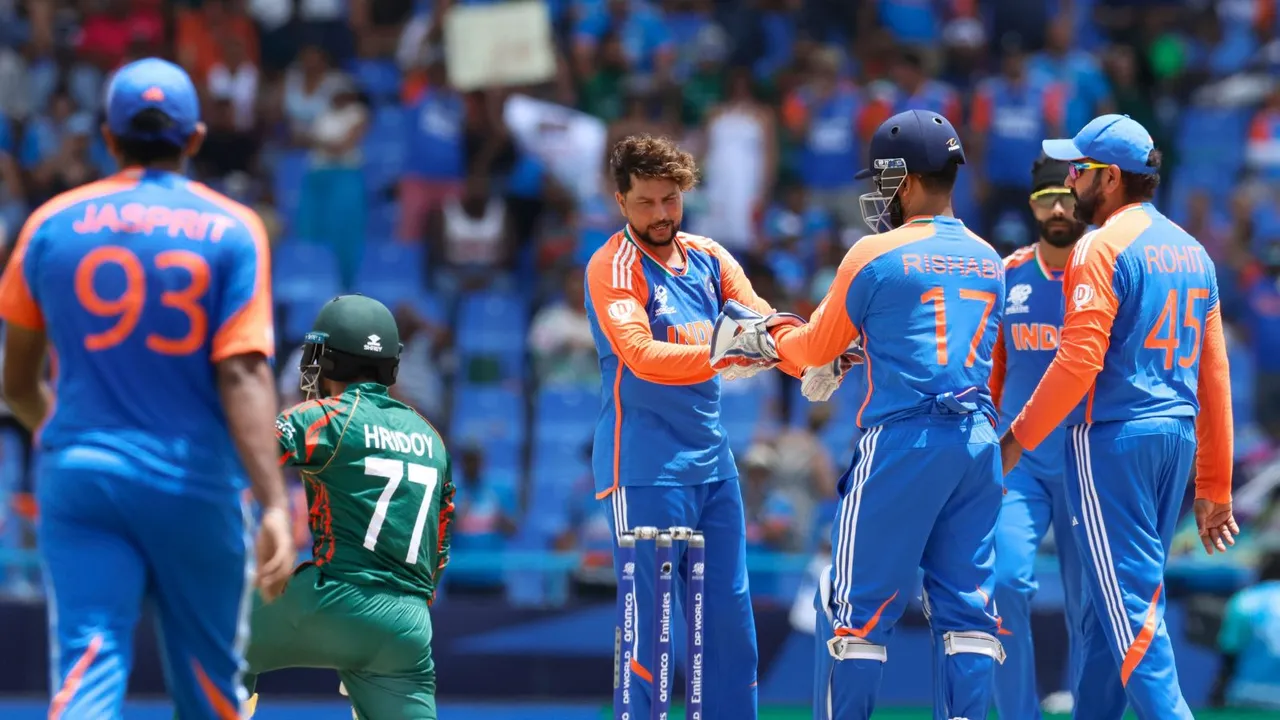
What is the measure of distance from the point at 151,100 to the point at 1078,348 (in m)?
3.59

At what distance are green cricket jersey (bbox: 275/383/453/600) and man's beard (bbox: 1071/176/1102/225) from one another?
9.77ft

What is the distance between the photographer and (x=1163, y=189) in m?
16.2

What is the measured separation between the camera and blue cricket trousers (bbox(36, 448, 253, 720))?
476 cm

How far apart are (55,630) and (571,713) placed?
6.29 m

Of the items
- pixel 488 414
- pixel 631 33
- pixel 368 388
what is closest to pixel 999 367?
pixel 368 388

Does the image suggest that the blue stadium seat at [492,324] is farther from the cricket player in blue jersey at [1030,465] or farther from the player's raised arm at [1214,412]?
the player's raised arm at [1214,412]

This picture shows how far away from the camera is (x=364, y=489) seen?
20.3 ft

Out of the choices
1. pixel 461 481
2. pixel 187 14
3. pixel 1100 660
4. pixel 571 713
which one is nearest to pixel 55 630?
pixel 1100 660

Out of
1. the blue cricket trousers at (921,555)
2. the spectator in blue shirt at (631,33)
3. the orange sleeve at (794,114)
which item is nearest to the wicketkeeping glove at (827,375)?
the blue cricket trousers at (921,555)

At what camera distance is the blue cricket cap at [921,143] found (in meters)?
6.21

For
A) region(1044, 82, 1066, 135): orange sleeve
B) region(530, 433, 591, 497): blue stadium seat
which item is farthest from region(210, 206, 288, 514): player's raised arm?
region(1044, 82, 1066, 135): orange sleeve

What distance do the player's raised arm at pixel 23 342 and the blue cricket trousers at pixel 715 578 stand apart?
8.04 ft

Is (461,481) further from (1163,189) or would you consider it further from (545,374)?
(1163,189)

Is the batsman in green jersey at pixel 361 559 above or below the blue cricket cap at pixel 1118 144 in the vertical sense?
below
